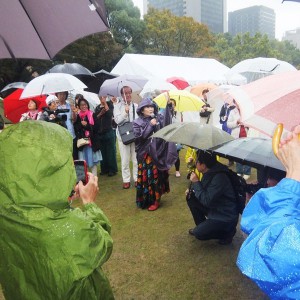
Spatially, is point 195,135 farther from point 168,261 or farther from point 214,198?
point 168,261

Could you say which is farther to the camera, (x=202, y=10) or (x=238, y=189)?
(x=202, y=10)

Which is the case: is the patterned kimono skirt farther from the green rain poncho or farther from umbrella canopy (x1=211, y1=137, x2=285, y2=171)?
the green rain poncho

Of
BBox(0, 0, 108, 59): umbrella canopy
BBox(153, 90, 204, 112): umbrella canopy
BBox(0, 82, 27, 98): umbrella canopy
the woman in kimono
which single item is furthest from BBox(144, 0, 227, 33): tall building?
BBox(0, 0, 108, 59): umbrella canopy

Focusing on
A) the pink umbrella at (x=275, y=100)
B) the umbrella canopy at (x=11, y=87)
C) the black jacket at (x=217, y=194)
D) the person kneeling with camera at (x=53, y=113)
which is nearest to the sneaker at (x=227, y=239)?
the black jacket at (x=217, y=194)

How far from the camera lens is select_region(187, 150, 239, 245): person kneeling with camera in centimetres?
343

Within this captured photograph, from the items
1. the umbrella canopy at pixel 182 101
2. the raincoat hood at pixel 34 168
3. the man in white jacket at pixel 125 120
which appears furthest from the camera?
the umbrella canopy at pixel 182 101

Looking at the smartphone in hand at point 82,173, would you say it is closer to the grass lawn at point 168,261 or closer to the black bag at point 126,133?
the grass lawn at point 168,261

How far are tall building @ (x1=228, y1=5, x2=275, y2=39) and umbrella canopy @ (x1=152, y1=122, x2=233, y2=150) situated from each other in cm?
11369

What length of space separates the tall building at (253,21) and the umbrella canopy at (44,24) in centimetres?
11527

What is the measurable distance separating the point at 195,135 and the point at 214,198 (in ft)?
2.40

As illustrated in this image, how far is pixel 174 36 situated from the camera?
36.9m

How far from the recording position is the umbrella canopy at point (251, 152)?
2.86m

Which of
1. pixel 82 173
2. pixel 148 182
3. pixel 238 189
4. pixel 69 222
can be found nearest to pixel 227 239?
pixel 238 189

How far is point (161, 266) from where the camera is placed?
338 cm
